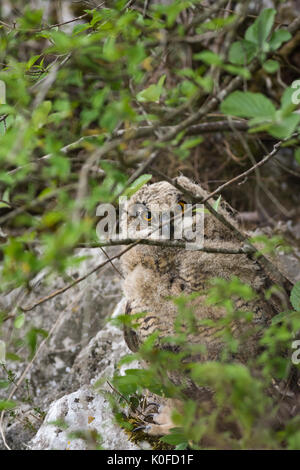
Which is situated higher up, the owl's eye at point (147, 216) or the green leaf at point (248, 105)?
the green leaf at point (248, 105)

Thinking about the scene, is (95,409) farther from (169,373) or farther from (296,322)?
(296,322)

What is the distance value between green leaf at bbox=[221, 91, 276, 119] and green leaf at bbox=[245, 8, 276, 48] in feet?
1.69

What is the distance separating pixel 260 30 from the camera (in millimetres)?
1802

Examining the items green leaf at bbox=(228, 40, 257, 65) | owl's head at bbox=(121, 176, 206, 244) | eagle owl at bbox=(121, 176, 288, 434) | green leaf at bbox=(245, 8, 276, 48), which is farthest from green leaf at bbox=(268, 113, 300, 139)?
owl's head at bbox=(121, 176, 206, 244)

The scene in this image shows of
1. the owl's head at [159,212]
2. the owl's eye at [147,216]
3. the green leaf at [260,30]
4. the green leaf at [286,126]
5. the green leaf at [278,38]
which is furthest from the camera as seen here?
the owl's eye at [147,216]

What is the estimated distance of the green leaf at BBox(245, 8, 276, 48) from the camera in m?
1.78

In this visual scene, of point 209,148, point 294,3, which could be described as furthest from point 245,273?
point 294,3

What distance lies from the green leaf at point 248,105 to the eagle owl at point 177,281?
1023 millimetres

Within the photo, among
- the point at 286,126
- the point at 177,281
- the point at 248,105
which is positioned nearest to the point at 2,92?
the point at 248,105

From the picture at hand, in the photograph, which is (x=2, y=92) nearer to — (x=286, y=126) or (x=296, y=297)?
(x=286, y=126)

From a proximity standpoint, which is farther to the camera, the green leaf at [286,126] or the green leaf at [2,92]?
the green leaf at [2,92]

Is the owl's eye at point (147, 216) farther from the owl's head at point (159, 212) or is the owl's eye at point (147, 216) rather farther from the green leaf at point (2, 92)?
the green leaf at point (2, 92)

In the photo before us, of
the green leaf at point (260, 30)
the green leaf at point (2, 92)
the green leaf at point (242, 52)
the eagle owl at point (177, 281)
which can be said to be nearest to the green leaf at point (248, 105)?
the green leaf at point (242, 52)

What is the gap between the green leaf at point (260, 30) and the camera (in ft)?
5.83
